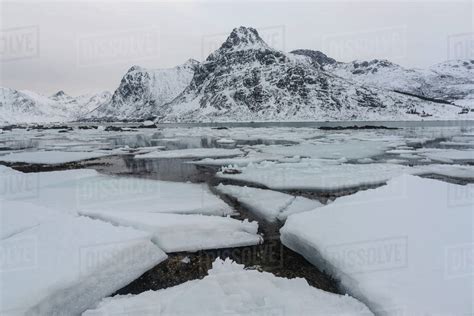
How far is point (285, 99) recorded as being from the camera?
508 feet

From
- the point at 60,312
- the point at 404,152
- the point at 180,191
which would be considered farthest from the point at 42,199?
the point at 404,152

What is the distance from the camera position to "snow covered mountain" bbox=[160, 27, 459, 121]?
14350cm

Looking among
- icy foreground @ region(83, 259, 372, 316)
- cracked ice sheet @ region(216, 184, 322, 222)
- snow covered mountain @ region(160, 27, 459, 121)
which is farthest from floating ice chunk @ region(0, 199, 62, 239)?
snow covered mountain @ region(160, 27, 459, 121)

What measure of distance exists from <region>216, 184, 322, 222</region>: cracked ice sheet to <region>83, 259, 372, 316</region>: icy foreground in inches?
141

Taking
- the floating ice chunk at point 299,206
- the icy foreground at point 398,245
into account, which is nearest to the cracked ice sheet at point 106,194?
the floating ice chunk at point 299,206

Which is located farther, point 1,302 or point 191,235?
point 191,235

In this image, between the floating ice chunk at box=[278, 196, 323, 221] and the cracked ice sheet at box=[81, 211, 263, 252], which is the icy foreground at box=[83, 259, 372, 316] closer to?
the cracked ice sheet at box=[81, 211, 263, 252]

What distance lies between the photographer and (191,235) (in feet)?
24.0

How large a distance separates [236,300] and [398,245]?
2.99m

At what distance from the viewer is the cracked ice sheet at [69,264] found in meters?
4.69

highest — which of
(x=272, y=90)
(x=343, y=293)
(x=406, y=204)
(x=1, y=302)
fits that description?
(x=272, y=90)

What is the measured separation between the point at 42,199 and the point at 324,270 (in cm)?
800

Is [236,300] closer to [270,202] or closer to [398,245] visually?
[398,245]

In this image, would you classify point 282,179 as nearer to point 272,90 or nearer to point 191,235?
point 191,235
